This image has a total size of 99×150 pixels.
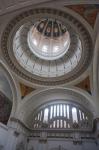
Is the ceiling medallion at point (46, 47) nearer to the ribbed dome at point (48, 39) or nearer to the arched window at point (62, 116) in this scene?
the ribbed dome at point (48, 39)

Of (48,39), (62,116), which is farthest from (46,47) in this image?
(62,116)

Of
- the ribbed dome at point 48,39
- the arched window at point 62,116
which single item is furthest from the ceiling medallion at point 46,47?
the arched window at point 62,116

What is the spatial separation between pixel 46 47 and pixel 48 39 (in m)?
1.34

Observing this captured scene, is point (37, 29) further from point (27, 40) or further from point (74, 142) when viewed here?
point (74, 142)

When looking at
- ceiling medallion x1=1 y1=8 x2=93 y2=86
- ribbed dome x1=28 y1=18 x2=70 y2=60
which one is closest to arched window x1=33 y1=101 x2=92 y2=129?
ceiling medallion x1=1 y1=8 x2=93 y2=86

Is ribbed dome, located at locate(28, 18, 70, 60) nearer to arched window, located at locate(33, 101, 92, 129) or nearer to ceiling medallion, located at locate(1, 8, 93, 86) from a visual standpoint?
ceiling medallion, located at locate(1, 8, 93, 86)

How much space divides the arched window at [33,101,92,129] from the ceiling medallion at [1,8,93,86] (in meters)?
2.62

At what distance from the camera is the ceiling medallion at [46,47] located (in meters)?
10.4

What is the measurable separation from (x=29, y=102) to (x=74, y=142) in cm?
527

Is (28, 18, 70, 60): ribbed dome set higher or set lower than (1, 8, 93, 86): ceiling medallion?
higher

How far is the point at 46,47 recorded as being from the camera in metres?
17.6

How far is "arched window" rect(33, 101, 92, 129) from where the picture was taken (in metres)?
13.9

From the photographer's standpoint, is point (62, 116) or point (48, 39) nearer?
point (62, 116)

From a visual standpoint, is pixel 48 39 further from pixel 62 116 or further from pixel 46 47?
pixel 62 116
